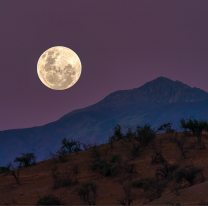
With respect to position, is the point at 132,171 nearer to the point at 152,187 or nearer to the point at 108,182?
Answer: the point at 108,182

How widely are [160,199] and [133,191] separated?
442 centimetres

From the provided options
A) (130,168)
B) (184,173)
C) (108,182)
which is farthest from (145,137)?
(184,173)

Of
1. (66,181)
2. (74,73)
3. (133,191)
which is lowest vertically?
(133,191)

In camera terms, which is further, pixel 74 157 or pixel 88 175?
pixel 74 157

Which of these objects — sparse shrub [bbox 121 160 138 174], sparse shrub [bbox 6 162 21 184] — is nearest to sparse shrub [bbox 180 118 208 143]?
sparse shrub [bbox 121 160 138 174]

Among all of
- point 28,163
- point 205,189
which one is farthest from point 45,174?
point 205,189

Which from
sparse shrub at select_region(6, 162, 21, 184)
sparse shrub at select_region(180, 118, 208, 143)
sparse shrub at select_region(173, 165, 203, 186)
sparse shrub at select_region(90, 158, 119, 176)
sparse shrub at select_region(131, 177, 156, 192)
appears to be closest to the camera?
sparse shrub at select_region(173, 165, 203, 186)

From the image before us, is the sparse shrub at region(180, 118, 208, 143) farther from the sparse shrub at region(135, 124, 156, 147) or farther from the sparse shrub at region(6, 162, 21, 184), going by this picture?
the sparse shrub at region(6, 162, 21, 184)

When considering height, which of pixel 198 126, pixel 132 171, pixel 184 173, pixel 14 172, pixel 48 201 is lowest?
pixel 132 171

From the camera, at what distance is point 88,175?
2106 centimetres

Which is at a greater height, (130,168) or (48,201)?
(48,201)

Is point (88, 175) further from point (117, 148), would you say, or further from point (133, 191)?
point (117, 148)

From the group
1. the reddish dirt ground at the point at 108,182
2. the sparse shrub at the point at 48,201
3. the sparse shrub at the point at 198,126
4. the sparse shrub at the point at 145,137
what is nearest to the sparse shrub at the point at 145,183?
the reddish dirt ground at the point at 108,182

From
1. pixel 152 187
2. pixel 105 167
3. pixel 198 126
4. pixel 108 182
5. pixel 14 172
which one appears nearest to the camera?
pixel 152 187
